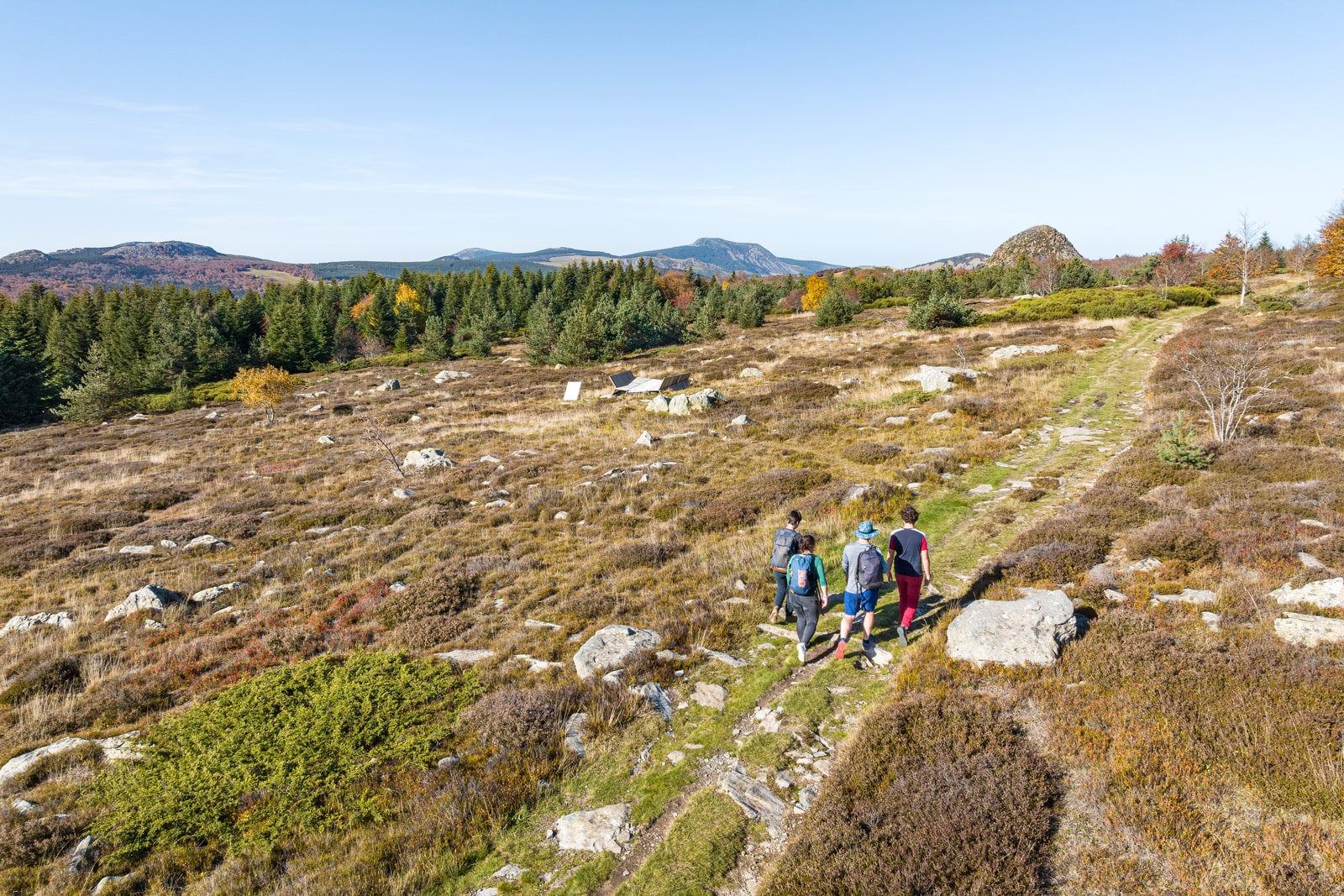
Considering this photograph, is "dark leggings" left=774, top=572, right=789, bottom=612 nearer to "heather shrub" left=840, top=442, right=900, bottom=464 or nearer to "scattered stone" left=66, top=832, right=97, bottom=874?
"scattered stone" left=66, top=832, right=97, bottom=874

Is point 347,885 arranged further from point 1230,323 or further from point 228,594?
point 1230,323

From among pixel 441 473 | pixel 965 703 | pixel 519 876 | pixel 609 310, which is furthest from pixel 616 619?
pixel 609 310

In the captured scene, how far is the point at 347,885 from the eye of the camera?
504 cm

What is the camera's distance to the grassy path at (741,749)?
5137 millimetres

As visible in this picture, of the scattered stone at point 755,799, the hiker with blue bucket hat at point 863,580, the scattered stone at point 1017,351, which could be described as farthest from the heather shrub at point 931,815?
the scattered stone at point 1017,351

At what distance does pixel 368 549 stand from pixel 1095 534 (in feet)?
52.5

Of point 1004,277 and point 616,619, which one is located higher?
point 1004,277

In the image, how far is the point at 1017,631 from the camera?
24.5 feet

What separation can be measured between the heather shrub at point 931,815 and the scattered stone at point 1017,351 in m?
31.5

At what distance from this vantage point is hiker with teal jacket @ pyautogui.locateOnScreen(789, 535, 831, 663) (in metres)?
8.10

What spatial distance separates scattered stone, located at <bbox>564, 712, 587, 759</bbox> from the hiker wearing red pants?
475 cm

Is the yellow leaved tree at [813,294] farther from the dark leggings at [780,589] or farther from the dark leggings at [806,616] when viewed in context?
the dark leggings at [806,616]

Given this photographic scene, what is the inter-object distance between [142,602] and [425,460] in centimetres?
1136

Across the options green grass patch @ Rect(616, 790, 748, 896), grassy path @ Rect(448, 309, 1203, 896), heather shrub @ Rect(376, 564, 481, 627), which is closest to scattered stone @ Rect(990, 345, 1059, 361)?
grassy path @ Rect(448, 309, 1203, 896)
